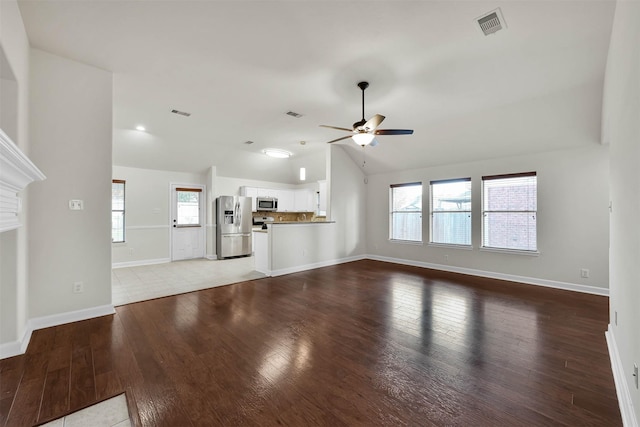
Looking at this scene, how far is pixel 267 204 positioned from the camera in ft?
27.6

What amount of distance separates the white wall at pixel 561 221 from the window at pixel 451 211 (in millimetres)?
170

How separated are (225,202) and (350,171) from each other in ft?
11.7

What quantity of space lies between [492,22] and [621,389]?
298 centimetres

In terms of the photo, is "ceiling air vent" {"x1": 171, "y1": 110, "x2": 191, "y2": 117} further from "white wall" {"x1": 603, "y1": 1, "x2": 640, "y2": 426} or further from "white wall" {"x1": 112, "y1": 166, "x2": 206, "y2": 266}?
"white wall" {"x1": 603, "y1": 1, "x2": 640, "y2": 426}

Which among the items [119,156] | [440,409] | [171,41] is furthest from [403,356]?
[119,156]

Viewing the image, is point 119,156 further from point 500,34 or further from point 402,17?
point 500,34

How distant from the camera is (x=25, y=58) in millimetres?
2635

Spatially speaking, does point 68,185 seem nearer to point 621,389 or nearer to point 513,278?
point 621,389

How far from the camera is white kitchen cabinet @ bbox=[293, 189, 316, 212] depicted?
8.75 m

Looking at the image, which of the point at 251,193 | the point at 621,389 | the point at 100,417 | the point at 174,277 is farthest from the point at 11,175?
the point at 251,193

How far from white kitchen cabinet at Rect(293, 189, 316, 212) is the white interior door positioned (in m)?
2.97

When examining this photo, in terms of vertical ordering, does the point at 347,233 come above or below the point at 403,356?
above

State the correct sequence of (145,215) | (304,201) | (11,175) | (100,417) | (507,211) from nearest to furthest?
1. (11,175)
2. (100,417)
3. (507,211)
4. (145,215)
5. (304,201)

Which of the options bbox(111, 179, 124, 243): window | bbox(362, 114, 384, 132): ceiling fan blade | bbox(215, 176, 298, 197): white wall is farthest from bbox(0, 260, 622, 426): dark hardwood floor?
bbox(215, 176, 298, 197): white wall
